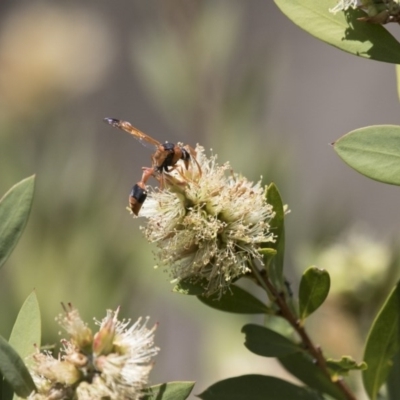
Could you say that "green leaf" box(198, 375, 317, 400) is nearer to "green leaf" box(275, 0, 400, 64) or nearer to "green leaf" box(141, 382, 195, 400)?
"green leaf" box(141, 382, 195, 400)

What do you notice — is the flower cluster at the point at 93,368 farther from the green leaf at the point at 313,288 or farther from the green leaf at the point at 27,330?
the green leaf at the point at 313,288

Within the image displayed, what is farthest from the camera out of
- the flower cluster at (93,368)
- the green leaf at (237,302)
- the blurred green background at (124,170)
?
the blurred green background at (124,170)


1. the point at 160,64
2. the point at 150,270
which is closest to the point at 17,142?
the point at 160,64

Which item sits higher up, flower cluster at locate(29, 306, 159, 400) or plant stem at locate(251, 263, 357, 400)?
plant stem at locate(251, 263, 357, 400)

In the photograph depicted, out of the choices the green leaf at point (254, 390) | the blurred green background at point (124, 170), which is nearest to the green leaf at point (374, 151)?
the green leaf at point (254, 390)

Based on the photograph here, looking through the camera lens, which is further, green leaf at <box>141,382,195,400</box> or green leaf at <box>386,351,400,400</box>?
green leaf at <box>386,351,400,400</box>

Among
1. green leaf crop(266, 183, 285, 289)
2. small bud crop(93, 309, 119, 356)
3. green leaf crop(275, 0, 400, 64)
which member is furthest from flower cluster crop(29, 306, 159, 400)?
green leaf crop(275, 0, 400, 64)

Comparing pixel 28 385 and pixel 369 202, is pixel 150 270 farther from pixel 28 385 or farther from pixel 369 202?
pixel 369 202
